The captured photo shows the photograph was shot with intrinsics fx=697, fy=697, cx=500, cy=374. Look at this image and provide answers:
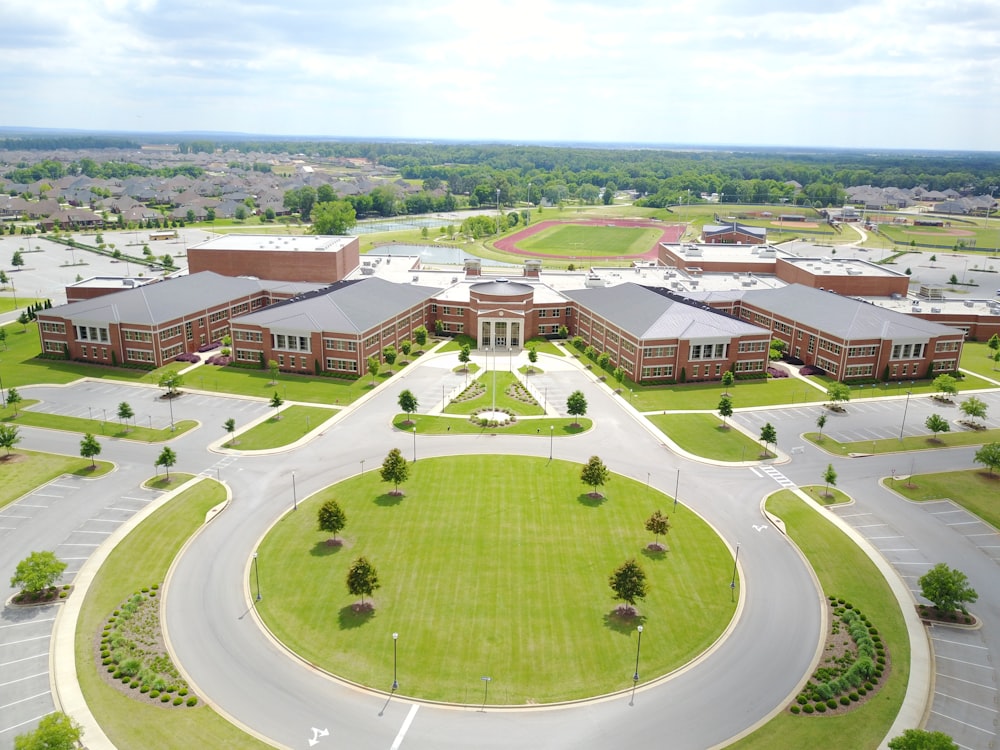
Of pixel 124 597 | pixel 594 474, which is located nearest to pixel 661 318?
pixel 594 474

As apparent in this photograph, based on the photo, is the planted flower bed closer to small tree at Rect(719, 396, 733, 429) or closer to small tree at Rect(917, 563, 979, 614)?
small tree at Rect(917, 563, 979, 614)

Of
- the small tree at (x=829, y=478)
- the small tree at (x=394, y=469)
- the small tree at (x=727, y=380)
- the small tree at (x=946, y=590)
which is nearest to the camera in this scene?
the small tree at (x=946, y=590)

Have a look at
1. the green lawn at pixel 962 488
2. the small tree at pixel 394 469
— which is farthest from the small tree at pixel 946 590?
the small tree at pixel 394 469

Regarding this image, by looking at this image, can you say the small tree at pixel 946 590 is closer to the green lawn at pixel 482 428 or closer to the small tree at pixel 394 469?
the green lawn at pixel 482 428

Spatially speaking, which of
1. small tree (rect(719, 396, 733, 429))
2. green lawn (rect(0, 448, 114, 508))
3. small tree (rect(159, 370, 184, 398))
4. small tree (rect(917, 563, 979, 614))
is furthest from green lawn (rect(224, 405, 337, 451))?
small tree (rect(917, 563, 979, 614))

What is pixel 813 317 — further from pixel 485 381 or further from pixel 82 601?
pixel 82 601

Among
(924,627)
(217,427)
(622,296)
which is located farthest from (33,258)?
(924,627)
